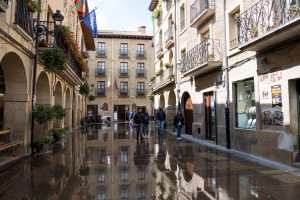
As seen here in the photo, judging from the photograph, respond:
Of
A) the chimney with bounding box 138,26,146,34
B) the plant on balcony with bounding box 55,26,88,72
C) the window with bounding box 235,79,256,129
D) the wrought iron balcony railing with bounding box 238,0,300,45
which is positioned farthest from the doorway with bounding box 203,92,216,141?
the chimney with bounding box 138,26,146,34

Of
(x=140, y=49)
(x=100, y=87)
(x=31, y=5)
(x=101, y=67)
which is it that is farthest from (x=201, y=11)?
(x=101, y=67)

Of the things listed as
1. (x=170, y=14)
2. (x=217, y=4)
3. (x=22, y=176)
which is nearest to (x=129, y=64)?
(x=170, y=14)

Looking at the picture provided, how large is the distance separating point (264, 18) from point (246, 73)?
2.27m

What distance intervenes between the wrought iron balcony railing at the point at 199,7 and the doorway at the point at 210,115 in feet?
13.7

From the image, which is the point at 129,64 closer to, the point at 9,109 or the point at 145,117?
the point at 145,117

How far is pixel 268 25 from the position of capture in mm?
8367

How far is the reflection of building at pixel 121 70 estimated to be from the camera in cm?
4397

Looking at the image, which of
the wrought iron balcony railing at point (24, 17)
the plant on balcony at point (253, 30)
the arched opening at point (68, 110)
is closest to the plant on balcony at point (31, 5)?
the wrought iron balcony railing at point (24, 17)

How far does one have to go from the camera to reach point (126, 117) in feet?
146

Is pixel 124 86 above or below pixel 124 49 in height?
below

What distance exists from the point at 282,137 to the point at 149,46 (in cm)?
3908

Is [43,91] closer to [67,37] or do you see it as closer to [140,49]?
[67,37]

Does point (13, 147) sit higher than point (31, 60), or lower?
lower

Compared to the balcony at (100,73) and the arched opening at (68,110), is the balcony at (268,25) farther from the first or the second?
the balcony at (100,73)
